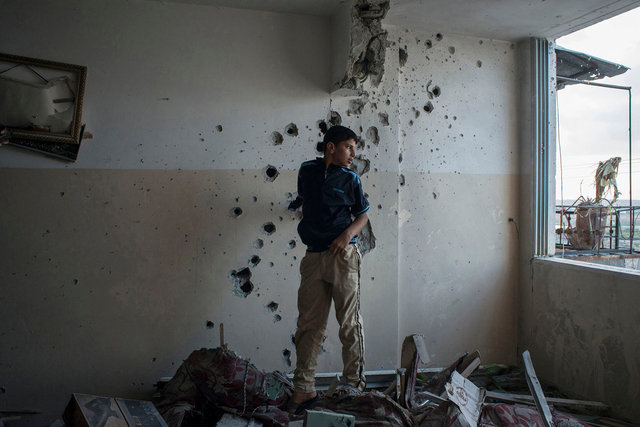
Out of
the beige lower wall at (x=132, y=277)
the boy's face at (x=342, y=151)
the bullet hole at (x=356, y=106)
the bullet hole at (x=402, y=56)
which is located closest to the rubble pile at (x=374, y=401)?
the beige lower wall at (x=132, y=277)

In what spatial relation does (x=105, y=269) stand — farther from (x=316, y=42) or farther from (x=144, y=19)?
(x=316, y=42)

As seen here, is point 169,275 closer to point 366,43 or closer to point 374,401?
point 374,401

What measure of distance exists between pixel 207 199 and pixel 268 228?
42 centimetres

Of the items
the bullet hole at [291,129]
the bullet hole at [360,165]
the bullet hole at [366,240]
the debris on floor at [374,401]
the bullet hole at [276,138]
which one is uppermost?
the bullet hole at [291,129]

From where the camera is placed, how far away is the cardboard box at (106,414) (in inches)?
68.1

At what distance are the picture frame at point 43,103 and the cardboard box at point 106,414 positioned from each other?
1367 mm

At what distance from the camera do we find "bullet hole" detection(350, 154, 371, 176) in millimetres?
2867

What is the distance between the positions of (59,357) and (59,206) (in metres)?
0.86

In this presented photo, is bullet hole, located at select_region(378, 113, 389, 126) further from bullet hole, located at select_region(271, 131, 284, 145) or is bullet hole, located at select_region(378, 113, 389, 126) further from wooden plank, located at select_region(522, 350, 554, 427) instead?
wooden plank, located at select_region(522, 350, 554, 427)

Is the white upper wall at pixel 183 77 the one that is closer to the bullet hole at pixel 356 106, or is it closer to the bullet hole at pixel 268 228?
the bullet hole at pixel 356 106

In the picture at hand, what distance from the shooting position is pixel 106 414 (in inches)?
70.5

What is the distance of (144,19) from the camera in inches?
101

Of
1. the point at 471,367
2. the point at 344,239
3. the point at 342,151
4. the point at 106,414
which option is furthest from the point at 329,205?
the point at 106,414

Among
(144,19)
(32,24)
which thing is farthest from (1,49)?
(144,19)
